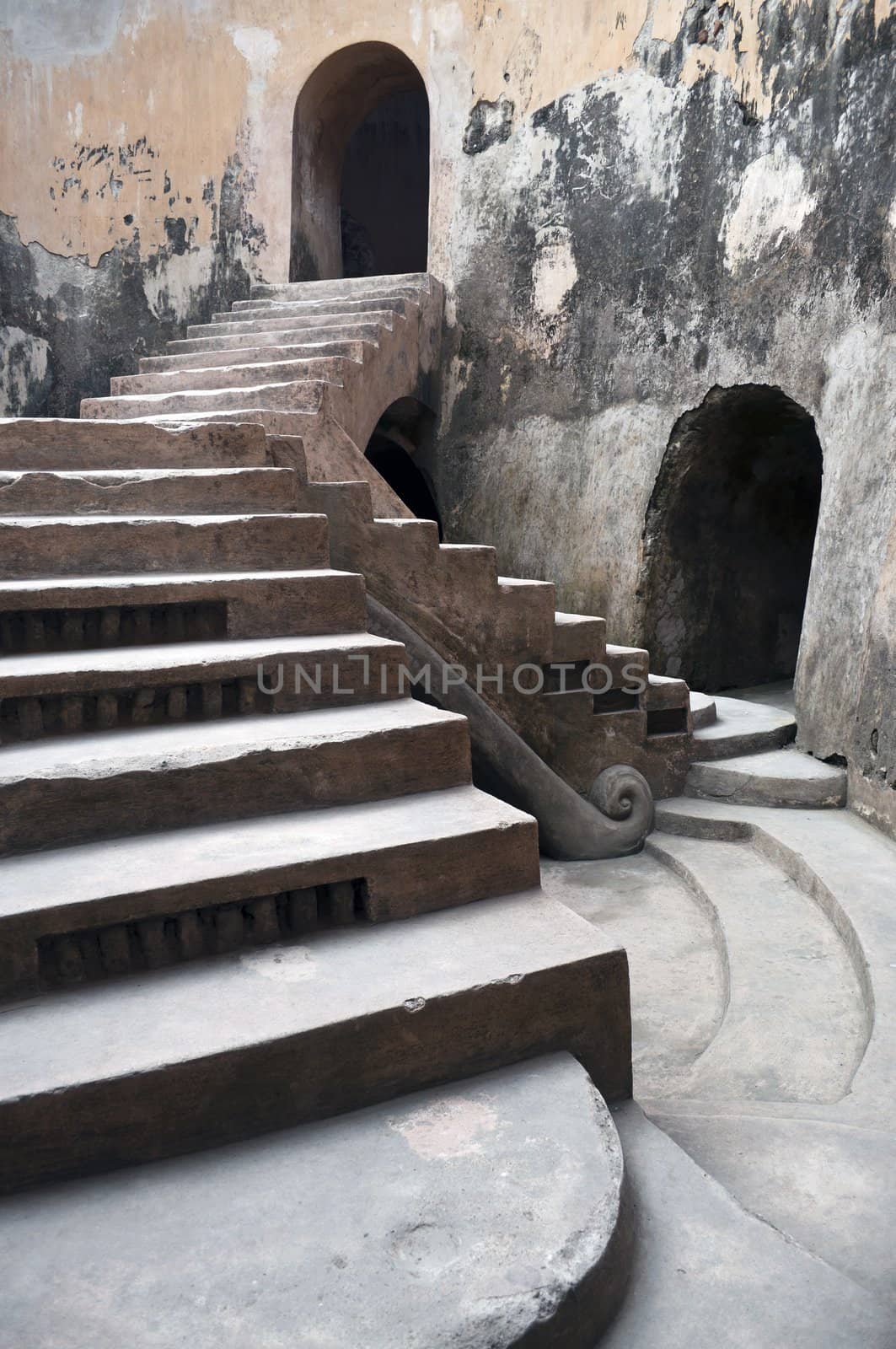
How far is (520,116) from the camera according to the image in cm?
716

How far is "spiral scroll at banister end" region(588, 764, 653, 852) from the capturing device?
171 inches

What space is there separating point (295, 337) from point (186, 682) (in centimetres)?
415

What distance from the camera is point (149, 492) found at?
349cm

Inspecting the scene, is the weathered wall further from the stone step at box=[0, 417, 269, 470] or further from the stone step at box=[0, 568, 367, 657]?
the stone step at box=[0, 417, 269, 470]

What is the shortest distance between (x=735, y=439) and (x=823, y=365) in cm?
131

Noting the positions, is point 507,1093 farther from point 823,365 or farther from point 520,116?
point 520,116

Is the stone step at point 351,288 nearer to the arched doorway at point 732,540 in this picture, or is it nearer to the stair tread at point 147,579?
the arched doorway at point 732,540

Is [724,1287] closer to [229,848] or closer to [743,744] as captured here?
[229,848]

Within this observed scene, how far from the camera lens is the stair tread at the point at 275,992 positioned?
1672 millimetres

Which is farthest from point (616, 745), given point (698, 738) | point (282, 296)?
point (282, 296)

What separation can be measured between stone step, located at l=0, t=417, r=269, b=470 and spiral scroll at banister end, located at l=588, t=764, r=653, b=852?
204cm

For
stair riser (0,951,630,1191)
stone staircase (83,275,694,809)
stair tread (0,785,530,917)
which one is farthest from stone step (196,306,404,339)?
stair riser (0,951,630,1191)

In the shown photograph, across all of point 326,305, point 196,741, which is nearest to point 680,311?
point 326,305

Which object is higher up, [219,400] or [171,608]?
[219,400]
